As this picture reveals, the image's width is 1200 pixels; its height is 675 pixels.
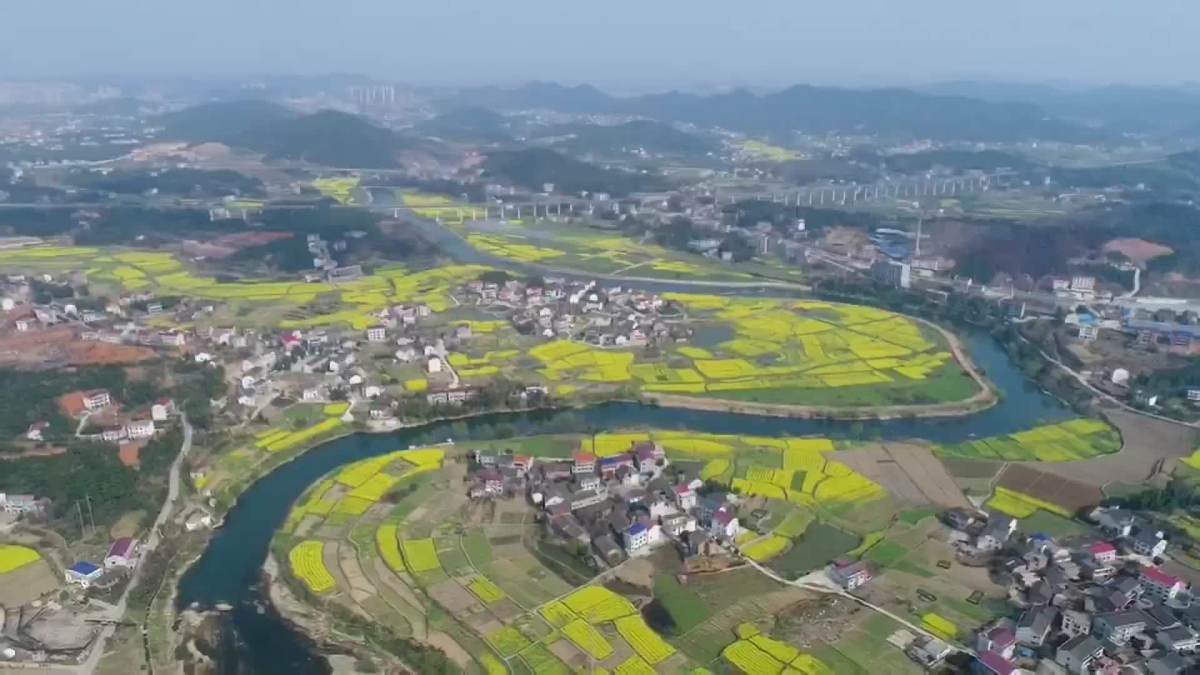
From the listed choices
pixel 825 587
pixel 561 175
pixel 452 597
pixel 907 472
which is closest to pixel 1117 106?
pixel 561 175

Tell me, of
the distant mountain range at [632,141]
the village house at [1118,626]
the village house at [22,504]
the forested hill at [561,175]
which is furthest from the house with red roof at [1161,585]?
the distant mountain range at [632,141]

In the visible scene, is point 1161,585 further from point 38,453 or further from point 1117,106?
point 1117,106

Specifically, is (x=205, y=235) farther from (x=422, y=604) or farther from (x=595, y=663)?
(x=595, y=663)

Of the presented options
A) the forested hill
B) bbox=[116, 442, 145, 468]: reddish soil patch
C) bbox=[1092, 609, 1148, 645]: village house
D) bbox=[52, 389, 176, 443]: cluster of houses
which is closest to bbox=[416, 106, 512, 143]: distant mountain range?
the forested hill

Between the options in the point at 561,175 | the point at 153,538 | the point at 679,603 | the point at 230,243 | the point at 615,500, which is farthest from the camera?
the point at 561,175

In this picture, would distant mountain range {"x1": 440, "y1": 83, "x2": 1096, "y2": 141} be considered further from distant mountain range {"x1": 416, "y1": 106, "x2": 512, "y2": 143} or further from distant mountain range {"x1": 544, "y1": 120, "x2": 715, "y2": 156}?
distant mountain range {"x1": 416, "y1": 106, "x2": 512, "y2": 143}

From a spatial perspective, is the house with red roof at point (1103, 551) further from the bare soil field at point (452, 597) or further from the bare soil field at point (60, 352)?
the bare soil field at point (60, 352)
